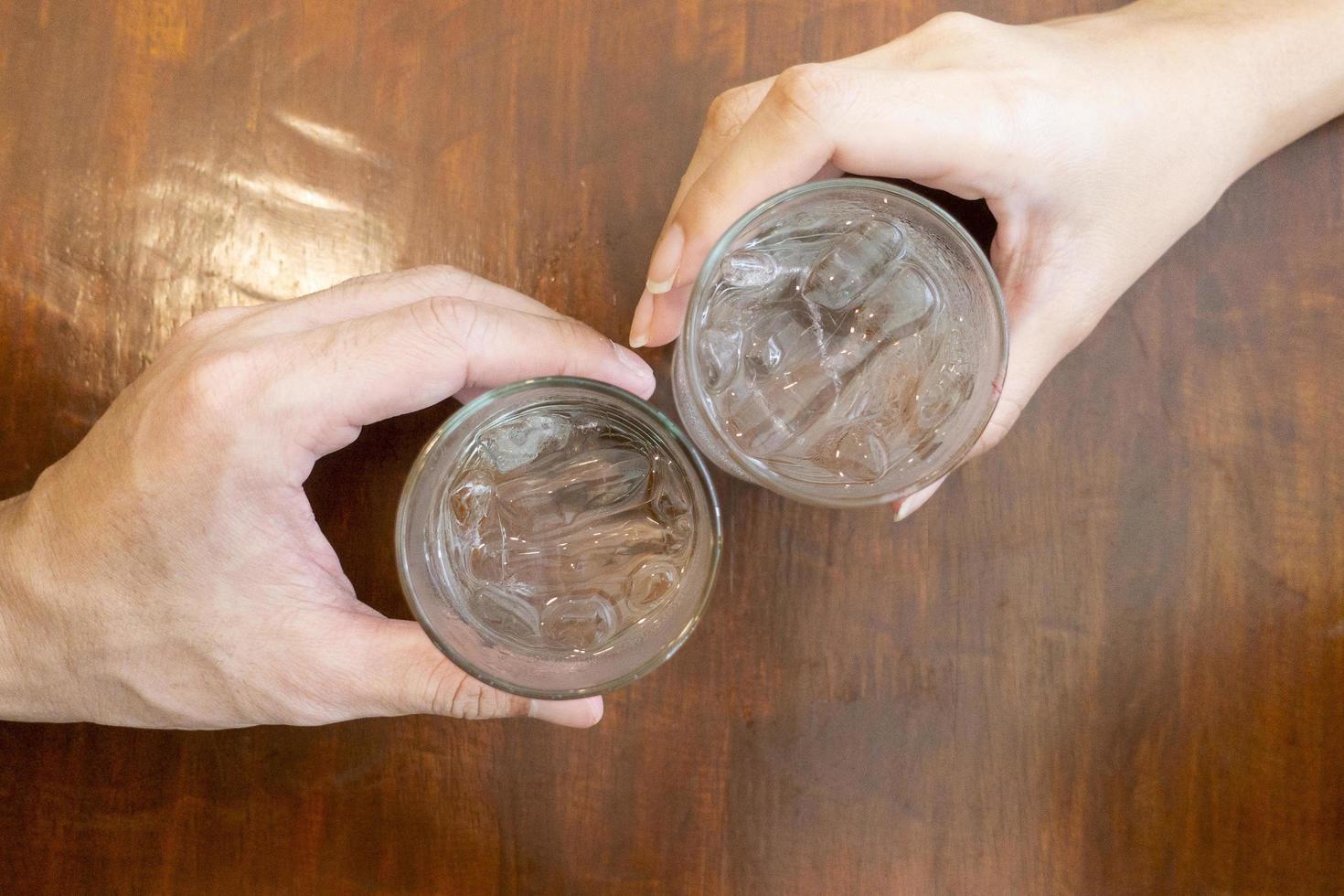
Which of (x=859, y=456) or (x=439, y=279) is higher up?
(x=439, y=279)

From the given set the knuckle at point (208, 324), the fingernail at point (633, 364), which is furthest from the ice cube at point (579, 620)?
the knuckle at point (208, 324)

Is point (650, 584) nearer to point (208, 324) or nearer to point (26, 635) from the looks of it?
point (208, 324)

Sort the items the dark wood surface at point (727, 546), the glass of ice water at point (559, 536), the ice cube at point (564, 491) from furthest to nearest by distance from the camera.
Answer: the dark wood surface at point (727, 546) < the ice cube at point (564, 491) < the glass of ice water at point (559, 536)

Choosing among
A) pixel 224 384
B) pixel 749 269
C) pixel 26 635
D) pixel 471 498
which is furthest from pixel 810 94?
pixel 26 635

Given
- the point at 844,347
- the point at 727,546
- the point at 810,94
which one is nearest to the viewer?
the point at 810,94

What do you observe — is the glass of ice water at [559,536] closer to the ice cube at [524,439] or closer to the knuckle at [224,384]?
the ice cube at [524,439]

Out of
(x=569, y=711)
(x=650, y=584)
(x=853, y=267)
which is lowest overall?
(x=569, y=711)

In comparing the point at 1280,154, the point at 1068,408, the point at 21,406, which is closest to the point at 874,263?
the point at 1068,408
